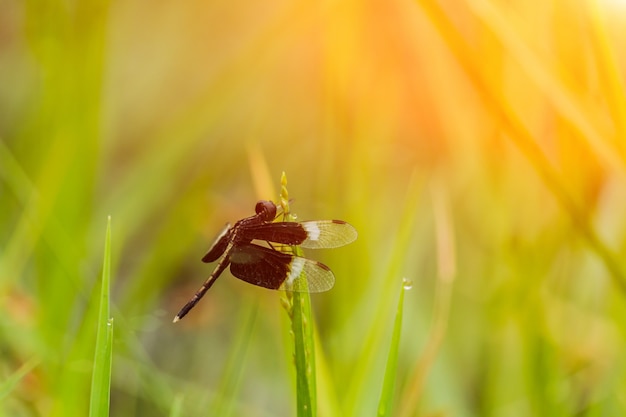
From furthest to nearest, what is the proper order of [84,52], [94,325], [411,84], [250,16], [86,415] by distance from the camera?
[250,16] < [411,84] < [84,52] < [86,415] < [94,325]

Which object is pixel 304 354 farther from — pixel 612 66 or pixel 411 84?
pixel 411 84

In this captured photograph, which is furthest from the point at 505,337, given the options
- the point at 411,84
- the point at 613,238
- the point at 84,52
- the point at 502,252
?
the point at 84,52

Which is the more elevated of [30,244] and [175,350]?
[30,244]

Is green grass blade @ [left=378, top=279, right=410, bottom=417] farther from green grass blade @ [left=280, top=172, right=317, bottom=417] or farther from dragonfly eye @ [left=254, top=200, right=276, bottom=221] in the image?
dragonfly eye @ [left=254, top=200, right=276, bottom=221]

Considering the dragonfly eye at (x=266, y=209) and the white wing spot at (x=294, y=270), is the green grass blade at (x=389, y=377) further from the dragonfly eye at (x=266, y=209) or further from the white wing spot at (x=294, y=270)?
the dragonfly eye at (x=266, y=209)

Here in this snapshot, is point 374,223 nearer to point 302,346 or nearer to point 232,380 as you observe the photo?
point 232,380

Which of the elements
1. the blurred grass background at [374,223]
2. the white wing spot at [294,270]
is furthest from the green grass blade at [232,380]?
Result: the white wing spot at [294,270]
